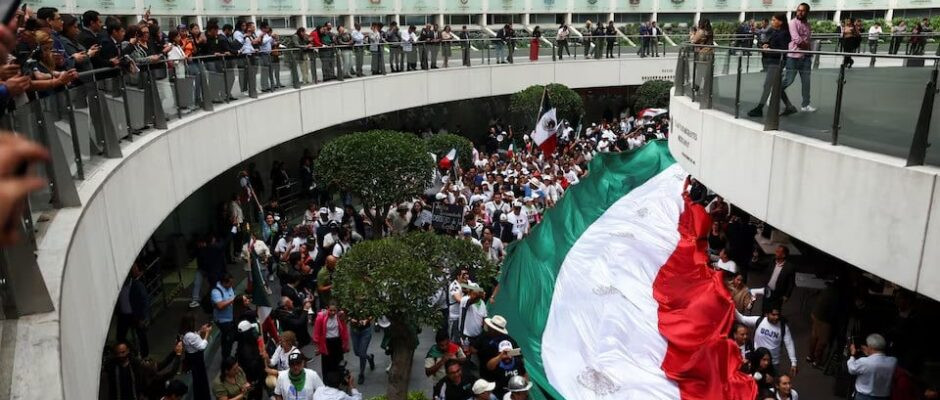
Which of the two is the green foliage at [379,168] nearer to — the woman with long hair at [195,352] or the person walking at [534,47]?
the woman with long hair at [195,352]

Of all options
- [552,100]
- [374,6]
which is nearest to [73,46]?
[552,100]

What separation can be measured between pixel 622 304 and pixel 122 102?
6772 mm

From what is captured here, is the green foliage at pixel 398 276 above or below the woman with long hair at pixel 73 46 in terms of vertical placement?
below

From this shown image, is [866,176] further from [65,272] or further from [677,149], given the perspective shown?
[65,272]

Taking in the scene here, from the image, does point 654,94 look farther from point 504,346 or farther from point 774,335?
point 504,346

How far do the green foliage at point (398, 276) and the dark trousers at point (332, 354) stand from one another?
4.47ft

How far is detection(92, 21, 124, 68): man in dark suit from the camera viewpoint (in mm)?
8953

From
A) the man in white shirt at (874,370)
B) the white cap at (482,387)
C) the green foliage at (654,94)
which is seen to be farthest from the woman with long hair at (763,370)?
the green foliage at (654,94)

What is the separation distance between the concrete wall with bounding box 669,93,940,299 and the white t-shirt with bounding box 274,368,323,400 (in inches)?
202

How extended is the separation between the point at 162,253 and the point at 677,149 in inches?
384

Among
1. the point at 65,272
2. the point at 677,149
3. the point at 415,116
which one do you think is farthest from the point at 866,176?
the point at 415,116

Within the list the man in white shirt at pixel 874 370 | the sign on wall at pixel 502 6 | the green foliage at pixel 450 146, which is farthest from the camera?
the sign on wall at pixel 502 6

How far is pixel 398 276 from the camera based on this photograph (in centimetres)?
817

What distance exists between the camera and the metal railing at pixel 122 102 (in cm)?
435
